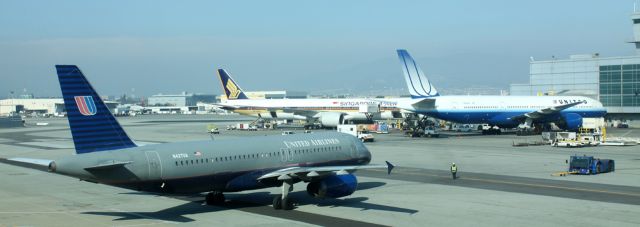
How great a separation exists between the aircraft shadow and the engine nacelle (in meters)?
71.5

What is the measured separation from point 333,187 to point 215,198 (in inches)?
238

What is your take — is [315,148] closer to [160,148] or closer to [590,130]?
[160,148]

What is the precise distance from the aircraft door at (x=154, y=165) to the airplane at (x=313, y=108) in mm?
80371

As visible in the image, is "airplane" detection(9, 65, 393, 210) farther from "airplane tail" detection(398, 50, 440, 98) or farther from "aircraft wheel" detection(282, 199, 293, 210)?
"airplane tail" detection(398, 50, 440, 98)

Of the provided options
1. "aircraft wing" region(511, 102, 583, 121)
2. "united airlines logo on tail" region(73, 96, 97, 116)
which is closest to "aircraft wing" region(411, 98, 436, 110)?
"aircraft wing" region(511, 102, 583, 121)

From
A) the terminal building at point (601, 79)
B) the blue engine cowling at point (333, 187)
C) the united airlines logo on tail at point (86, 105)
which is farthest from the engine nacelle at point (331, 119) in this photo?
the united airlines logo on tail at point (86, 105)

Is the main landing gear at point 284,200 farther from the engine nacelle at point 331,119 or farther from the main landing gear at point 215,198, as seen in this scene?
the engine nacelle at point 331,119

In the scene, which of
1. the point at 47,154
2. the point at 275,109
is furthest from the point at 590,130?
the point at 47,154

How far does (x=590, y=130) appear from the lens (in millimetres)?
85812

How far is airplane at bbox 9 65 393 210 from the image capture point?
92.1 ft

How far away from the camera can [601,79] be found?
120 m

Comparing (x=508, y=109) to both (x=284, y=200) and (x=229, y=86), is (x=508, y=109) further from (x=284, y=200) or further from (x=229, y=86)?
(x=284, y=200)

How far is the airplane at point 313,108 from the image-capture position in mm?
115162

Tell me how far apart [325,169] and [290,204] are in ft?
8.13
